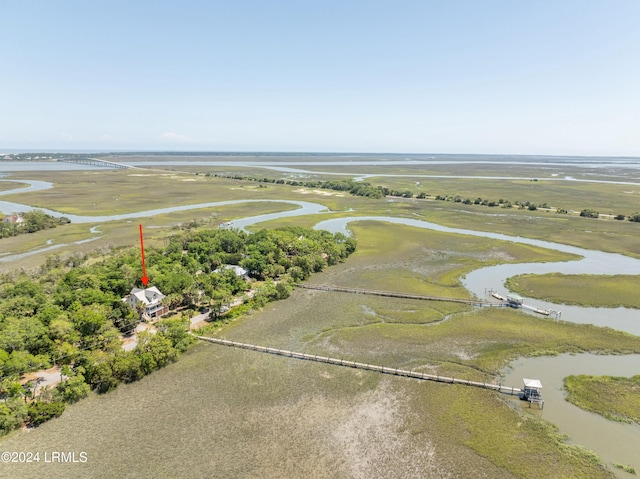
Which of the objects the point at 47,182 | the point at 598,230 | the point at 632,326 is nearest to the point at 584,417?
the point at 632,326

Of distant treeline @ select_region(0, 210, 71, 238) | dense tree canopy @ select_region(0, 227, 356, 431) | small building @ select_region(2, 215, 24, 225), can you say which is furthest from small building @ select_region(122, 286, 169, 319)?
small building @ select_region(2, 215, 24, 225)

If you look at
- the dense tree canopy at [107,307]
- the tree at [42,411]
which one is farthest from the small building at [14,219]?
the tree at [42,411]

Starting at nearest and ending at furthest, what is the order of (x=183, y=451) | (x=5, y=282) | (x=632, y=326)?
1. (x=183, y=451)
2. (x=632, y=326)
3. (x=5, y=282)

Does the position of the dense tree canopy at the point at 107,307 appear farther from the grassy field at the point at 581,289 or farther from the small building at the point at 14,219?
the small building at the point at 14,219

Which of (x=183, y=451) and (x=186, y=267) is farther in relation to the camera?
(x=186, y=267)

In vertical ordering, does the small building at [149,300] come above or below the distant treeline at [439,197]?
below

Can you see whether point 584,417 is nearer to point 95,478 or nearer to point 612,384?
point 612,384

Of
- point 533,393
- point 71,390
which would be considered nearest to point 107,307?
point 71,390
